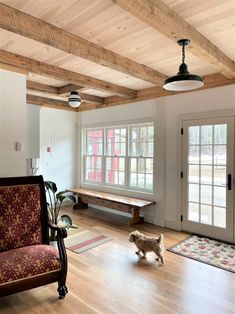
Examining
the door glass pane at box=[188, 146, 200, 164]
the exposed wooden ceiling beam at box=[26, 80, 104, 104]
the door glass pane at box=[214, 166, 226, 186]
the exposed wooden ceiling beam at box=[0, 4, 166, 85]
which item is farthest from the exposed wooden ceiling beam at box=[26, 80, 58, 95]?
the door glass pane at box=[214, 166, 226, 186]

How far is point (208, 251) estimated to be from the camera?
3443 mm

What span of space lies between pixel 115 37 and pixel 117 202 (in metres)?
3.15

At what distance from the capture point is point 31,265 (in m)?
2.20

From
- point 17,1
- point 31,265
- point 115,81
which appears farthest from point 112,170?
point 17,1

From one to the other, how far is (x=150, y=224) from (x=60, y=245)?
2.68 metres

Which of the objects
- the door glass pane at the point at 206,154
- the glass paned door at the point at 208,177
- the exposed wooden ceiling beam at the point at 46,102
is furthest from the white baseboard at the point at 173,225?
the exposed wooden ceiling beam at the point at 46,102

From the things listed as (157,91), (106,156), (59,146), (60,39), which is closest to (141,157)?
(106,156)

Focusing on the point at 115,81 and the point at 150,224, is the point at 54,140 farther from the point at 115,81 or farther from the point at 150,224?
the point at 150,224

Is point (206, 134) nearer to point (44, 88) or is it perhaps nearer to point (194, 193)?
point (194, 193)

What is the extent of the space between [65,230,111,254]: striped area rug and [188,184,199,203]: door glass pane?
1614 millimetres

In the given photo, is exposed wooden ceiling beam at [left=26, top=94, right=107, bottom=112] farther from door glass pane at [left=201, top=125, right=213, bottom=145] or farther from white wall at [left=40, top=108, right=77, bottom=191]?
door glass pane at [left=201, top=125, right=213, bottom=145]

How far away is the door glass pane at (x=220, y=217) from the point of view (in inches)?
152

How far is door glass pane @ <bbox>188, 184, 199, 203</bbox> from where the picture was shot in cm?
416

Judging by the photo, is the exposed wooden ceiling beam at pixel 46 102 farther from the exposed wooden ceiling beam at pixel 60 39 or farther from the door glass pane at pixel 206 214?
the door glass pane at pixel 206 214
